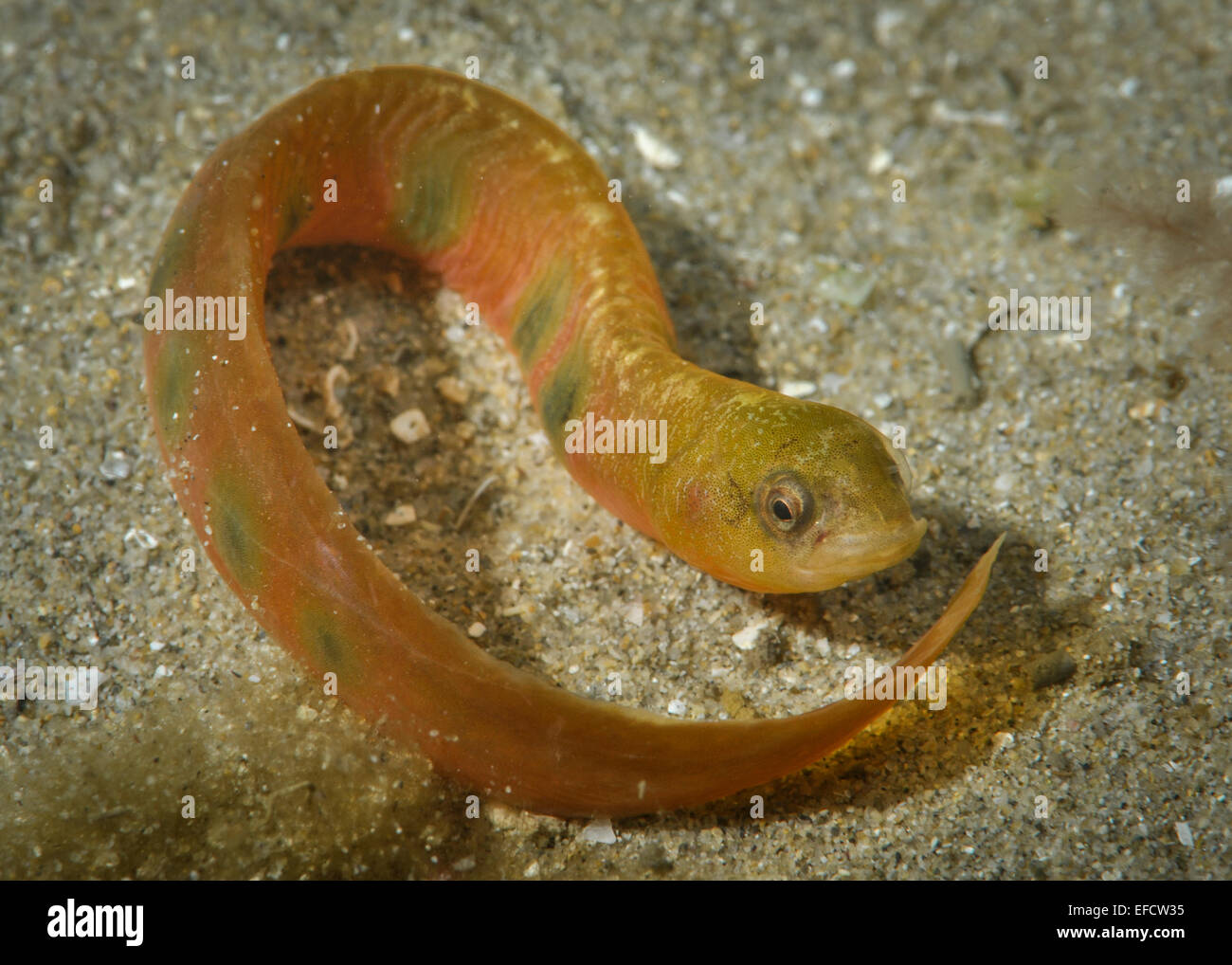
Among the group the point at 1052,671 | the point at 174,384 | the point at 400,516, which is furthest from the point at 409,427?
the point at 1052,671

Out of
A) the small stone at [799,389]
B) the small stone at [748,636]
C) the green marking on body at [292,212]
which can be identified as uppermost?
the green marking on body at [292,212]

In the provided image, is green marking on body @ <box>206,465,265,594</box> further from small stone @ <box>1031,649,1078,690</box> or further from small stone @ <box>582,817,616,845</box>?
small stone @ <box>1031,649,1078,690</box>

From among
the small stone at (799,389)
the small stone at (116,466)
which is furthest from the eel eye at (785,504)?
the small stone at (116,466)

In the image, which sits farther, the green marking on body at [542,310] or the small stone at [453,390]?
the small stone at [453,390]

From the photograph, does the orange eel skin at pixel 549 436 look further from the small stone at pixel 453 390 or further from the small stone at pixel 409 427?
the small stone at pixel 409 427

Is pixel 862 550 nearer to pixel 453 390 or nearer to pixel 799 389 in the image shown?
pixel 799 389
